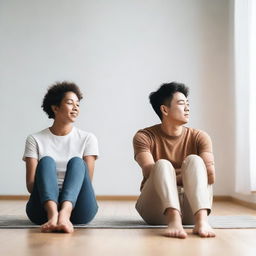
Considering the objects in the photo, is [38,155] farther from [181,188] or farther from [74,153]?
[181,188]

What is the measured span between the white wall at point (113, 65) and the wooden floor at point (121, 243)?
10.3 feet

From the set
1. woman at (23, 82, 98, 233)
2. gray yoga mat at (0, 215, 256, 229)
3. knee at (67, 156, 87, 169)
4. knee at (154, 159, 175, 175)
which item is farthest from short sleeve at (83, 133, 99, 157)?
knee at (154, 159, 175, 175)

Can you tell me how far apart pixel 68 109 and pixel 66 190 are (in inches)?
22.4

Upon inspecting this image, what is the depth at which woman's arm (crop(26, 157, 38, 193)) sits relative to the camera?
9.34 ft

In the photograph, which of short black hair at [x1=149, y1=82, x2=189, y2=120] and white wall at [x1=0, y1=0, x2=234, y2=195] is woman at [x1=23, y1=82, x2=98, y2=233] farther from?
white wall at [x1=0, y1=0, x2=234, y2=195]

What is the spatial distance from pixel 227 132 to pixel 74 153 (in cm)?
316

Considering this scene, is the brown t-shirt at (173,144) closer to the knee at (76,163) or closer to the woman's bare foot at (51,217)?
the knee at (76,163)

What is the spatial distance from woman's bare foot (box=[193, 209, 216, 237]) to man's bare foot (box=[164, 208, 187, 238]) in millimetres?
90

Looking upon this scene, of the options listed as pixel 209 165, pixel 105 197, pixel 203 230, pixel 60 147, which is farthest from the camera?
pixel 105 197

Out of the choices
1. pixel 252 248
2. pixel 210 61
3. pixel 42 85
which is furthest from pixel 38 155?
pixel 210 61

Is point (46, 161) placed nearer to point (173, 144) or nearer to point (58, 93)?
point (58, 93)

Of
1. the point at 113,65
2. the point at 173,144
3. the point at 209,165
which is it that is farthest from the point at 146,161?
the point at 113,65

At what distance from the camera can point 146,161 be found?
9.06 feet

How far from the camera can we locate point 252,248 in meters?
2.09
